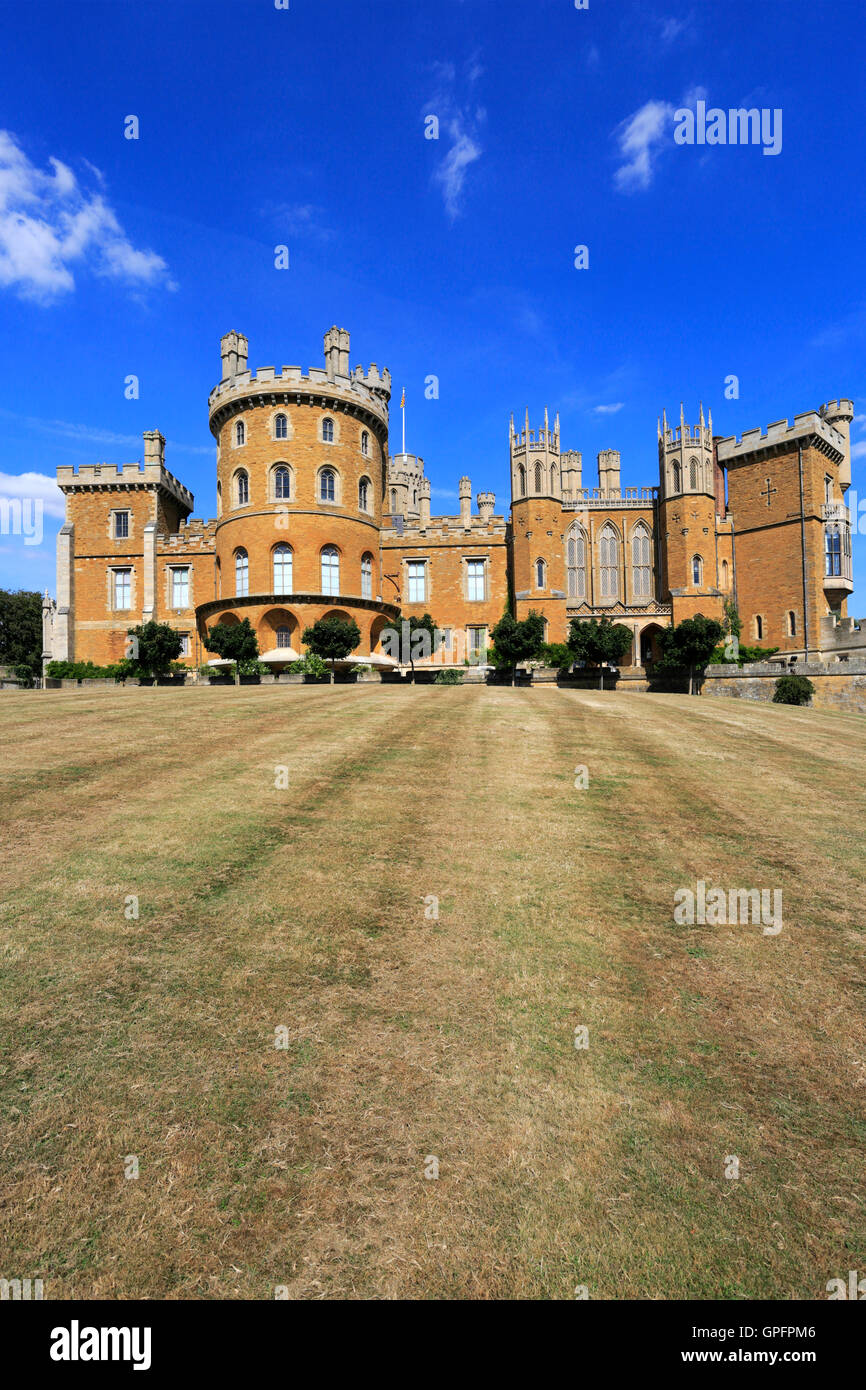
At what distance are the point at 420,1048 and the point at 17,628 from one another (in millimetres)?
74256

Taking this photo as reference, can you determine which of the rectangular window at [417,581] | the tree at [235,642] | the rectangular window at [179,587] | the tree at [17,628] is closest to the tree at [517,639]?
the rectangular window at [417,581]

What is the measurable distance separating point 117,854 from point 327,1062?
4.20 meters

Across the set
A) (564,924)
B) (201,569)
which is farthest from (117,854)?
(201,569)

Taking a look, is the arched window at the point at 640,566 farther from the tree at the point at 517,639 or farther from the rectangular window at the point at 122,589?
the rectangular window at the point at 122,589

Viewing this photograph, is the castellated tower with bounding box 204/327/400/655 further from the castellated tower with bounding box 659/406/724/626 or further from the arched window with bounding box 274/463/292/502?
the castellated tower with bounding box 659/406/724/626

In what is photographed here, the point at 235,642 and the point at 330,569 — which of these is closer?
the point at 235,642

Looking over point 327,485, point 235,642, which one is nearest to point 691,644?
point 327,485

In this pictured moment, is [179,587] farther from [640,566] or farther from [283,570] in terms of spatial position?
[640,566]

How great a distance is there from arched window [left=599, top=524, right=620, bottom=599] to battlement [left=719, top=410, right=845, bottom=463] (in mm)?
8252

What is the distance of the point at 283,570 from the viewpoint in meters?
37.5

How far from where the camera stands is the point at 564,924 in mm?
6469

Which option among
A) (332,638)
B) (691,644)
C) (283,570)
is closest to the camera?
(332,638)

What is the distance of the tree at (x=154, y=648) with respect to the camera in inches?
1432

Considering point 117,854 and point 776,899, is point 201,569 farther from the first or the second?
point 776,899
